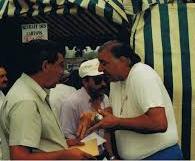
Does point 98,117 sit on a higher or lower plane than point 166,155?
higher

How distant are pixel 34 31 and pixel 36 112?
2.96 meters

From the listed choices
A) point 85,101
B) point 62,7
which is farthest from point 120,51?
point 62,7

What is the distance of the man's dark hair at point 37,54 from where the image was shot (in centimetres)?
330

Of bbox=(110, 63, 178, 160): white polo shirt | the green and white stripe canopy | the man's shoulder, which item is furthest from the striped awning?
the man's shoulder

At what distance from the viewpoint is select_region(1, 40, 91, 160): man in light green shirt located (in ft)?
10.0

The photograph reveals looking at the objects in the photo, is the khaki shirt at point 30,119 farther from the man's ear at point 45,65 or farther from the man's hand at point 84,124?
the man's hand at point 84,124

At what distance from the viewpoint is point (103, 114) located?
3787 mm

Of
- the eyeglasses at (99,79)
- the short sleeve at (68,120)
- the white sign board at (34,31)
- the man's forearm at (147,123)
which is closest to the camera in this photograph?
the man's forearm at (147,123)

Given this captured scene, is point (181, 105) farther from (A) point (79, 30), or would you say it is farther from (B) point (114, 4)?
(A) point (79, 30)

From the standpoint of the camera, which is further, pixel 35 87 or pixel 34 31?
pixel 34 31

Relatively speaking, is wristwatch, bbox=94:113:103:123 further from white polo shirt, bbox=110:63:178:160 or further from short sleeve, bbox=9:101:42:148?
short sleeve, bbox=9:101:42:148

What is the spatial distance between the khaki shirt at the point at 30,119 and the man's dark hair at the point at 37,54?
0.22 feet

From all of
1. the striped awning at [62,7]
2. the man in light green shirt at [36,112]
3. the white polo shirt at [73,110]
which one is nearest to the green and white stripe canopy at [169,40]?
the striped awning at [62,7]

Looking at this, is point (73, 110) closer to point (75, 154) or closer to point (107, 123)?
point (107, 123)
